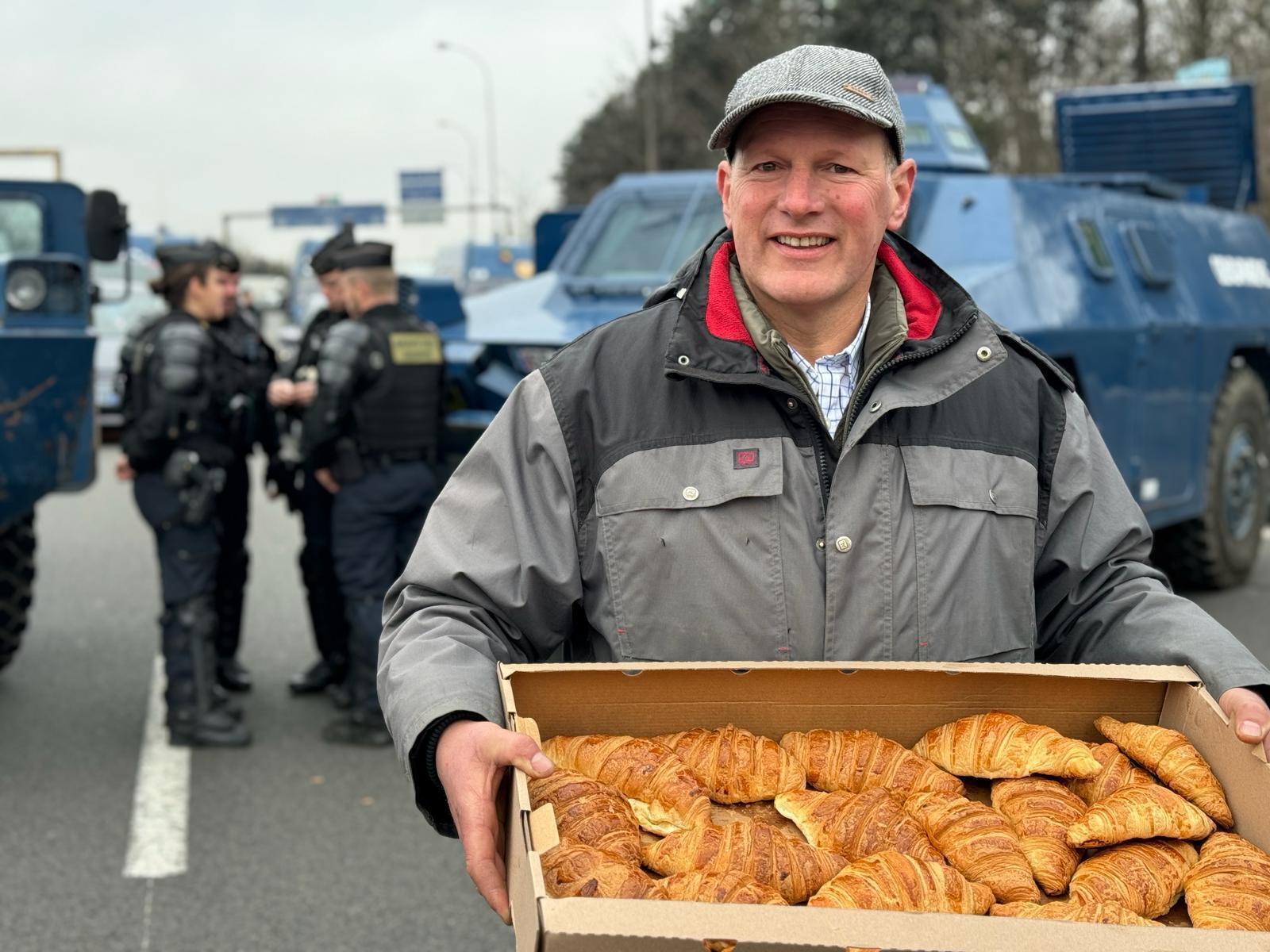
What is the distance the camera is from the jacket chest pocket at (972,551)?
2.33m

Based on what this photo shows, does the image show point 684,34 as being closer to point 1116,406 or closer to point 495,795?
point 1116,406

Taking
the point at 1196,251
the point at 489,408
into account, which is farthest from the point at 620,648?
the point at 1196,251

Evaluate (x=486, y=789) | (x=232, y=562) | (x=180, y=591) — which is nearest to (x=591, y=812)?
(x=486, y=789)

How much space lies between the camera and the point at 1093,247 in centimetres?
780

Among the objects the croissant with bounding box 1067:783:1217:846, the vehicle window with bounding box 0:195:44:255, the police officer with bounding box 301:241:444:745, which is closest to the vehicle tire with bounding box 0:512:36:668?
the vehicle window with bounding box 0:195:44:255

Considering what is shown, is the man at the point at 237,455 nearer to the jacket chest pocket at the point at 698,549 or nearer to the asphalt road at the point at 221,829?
the asphalt road at the point at 221,829

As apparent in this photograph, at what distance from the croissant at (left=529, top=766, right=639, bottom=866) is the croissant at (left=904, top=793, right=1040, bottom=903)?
0.36 meters

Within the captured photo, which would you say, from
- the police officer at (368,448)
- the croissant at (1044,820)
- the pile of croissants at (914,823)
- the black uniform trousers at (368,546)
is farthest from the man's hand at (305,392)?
the croissant at (1044,820)

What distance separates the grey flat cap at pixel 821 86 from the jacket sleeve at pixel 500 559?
20.3 inches

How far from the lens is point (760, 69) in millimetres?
2342

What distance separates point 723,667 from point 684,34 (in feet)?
124

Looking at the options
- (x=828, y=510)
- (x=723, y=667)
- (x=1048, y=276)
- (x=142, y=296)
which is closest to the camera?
(x=723, y=667)

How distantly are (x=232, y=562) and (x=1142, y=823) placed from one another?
5814 mm

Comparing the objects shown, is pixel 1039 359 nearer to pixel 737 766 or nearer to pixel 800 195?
pixel 800 195
